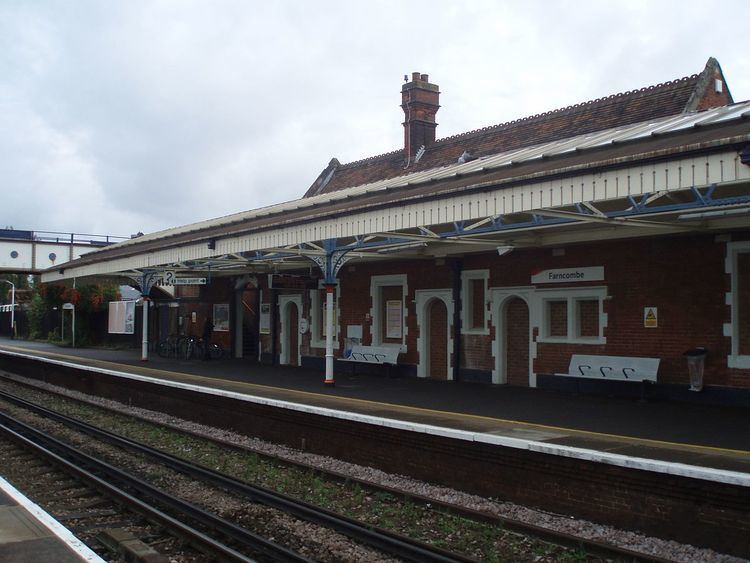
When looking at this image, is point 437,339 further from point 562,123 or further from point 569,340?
point 562,123

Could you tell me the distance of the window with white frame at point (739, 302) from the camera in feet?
36.8

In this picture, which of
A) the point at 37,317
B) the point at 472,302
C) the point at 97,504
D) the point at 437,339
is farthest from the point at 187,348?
the point at 37,317

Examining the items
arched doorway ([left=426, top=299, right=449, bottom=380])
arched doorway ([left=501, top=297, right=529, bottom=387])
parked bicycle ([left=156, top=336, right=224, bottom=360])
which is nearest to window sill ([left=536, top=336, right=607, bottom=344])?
arched doorway ([left=501, top=297, right=529, bottom=387])

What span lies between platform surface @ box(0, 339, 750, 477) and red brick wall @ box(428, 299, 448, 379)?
520mm

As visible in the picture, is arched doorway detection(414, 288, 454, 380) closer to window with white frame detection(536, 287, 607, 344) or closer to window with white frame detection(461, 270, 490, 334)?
window with white frame detection(461, 270, 490, 334)

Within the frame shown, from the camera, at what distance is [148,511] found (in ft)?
25.8

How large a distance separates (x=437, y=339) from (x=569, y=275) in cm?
411

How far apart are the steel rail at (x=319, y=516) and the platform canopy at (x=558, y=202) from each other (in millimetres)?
4532

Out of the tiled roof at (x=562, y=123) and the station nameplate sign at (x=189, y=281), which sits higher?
the tiled roof at (x=562, y=123)

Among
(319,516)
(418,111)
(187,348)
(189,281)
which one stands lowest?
(319,516)

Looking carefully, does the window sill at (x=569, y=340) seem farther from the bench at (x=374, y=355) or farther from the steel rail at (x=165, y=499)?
the steel rail at (x=165, y=499)

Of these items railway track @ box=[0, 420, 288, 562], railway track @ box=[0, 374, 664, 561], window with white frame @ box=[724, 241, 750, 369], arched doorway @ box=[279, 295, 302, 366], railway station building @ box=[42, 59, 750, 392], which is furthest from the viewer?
arched doorway @ box=[279, 295, 302, 366]

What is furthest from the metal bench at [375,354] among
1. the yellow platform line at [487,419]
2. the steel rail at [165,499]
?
the steel rail at [165,499]

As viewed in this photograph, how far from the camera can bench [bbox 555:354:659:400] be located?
1221 centimetres
